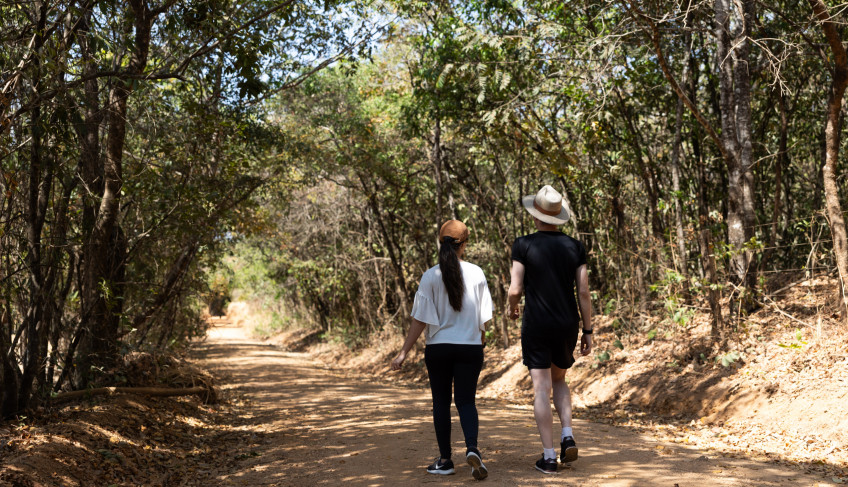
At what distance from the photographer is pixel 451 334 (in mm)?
4898

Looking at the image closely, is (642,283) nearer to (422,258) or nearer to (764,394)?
(764,394)

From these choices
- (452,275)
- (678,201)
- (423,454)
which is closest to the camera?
(452,275)

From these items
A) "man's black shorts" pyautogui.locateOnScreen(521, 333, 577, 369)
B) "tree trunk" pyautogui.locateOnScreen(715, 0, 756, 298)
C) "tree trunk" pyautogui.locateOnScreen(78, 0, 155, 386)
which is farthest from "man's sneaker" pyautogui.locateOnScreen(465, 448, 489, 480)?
"tree trunk" pyautogui.locateOnScreen(715, 0, 756, 298)

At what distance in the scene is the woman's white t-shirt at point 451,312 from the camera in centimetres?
491

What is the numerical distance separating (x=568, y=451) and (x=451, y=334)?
1173 mm

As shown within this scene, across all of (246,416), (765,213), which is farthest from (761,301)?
(246,416)

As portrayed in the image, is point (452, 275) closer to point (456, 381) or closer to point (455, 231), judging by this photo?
point (455, 231)

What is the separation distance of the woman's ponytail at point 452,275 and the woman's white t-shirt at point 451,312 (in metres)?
0.04

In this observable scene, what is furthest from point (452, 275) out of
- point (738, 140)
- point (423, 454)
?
point (738, 140)

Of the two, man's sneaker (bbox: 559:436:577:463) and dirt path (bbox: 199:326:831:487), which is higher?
man's sneaker (bbox: 559:436:577:463)

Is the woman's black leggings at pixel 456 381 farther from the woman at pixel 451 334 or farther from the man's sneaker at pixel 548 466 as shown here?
the man's sneaker at pixel 548 466

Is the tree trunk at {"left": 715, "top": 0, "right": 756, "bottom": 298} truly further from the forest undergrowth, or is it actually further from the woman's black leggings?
the woman's black leggings

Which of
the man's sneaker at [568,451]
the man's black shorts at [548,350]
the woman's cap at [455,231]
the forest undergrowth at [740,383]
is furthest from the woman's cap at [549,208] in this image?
the forest undergrowth at [740,383]

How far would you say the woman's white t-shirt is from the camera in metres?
4.91
